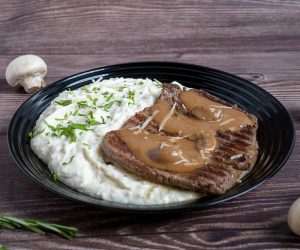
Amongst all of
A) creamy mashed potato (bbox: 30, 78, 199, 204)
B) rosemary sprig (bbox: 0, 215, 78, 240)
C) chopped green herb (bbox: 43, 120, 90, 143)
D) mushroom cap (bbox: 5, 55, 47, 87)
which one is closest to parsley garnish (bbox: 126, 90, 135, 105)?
creamy mashed potato (bbox: 30, 78, 199, 204)

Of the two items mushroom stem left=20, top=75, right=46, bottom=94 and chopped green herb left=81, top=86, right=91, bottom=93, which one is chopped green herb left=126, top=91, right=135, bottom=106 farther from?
mushroom stem left=20, top=75, right=46, bottom=94

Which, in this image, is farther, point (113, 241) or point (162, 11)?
point (162, 11)

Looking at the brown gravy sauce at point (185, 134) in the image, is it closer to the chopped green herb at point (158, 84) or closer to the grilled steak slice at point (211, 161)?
the grilled steak slice at point (211, 161)

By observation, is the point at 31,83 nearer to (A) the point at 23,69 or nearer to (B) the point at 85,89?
(A) the point at 23,69

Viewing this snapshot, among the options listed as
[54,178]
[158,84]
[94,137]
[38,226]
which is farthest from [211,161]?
[158,84]

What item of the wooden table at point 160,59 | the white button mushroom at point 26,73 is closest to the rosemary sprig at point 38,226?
the wooden table at point 160,59

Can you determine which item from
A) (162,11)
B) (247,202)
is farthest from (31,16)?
(247,202)

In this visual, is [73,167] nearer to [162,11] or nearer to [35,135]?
[35,135]
